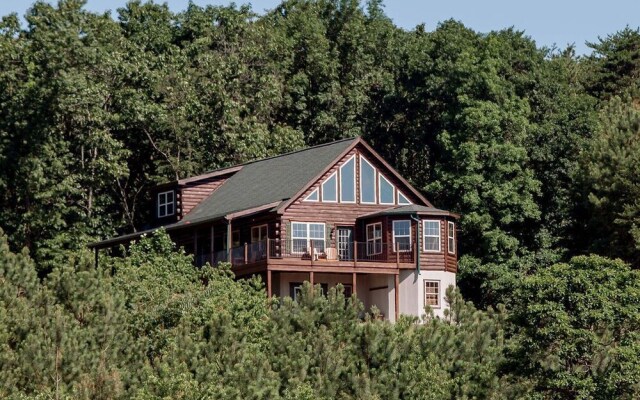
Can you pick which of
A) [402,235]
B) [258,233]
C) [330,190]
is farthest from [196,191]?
[402,235]

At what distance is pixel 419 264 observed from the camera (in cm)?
6406

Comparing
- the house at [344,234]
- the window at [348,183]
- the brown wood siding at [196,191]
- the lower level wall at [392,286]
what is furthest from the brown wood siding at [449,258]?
the brown wood siding at [196,191]

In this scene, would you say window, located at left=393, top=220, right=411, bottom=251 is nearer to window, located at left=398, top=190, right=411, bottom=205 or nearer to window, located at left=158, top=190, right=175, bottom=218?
window, located at left=398, top=190, right=411, bottom=205

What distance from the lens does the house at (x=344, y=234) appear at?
6331 centimetres

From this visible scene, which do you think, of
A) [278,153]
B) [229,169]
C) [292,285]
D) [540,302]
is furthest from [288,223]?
[540,302]

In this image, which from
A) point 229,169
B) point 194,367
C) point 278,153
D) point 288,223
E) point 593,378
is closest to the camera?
point 194,367

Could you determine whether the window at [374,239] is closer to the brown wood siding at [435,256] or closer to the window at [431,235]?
the brown wood siding at [435,256]

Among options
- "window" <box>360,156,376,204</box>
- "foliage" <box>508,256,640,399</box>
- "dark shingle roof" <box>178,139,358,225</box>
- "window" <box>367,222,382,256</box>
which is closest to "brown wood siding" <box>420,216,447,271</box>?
"window" <box>367,222,382,256</box>

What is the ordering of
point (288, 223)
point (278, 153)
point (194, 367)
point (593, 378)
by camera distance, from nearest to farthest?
point (194, 367) → point (593, 378) → point (288, 223) → point (278, 153)

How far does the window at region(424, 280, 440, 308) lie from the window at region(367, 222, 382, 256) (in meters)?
2.25

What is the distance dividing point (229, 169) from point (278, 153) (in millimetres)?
6176

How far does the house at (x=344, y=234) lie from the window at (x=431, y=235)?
38 millimetres

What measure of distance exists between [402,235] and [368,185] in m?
2.67

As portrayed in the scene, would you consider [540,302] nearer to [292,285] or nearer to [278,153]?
[292,285]
